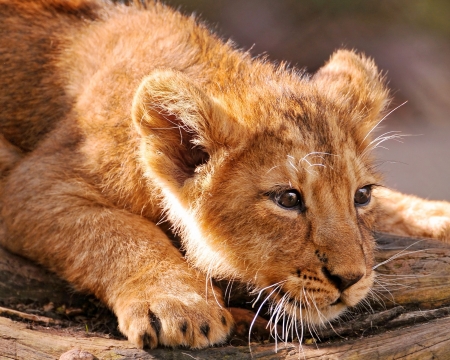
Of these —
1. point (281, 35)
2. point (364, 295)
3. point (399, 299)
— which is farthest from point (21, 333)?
point (281, 35)

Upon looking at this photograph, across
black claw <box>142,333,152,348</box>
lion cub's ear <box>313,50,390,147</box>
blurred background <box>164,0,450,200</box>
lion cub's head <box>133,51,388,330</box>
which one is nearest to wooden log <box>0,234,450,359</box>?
black claw <box>142,333,152,348</box>

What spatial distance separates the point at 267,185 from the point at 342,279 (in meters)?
0.73

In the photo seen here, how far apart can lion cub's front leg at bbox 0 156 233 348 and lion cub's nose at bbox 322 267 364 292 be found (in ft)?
2.26

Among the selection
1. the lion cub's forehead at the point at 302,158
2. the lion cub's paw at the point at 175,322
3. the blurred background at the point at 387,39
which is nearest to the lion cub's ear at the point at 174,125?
the lion cub's forehead at the point at 302,158

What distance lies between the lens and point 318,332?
168 inches

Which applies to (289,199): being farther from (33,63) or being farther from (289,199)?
(33,63)

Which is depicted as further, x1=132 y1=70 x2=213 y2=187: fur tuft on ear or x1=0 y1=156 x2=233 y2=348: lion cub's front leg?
x1=132 y1=70 x2=213 y2=187: fur tuft on ear

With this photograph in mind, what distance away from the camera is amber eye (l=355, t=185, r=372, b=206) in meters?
4.54

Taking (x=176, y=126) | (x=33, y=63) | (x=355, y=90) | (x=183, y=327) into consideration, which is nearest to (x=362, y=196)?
(x=355, y=90)

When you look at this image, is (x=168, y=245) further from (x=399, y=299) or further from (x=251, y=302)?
(x=399, y=299)

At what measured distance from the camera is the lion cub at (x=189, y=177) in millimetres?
4172

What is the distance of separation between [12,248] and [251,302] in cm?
182

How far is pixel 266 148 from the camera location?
4.38 m

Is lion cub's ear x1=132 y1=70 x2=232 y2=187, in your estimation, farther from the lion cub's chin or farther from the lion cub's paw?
the lion cub's chin
